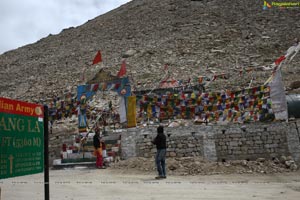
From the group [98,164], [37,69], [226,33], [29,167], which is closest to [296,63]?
[226,33]

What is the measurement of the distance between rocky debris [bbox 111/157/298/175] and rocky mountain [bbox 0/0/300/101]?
11.9 metres

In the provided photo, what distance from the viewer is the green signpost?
3.90 m

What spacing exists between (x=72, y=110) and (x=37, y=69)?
22495 millimetres

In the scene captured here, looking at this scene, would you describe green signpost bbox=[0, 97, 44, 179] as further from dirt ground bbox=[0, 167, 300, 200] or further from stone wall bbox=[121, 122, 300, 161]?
stone wall bbox=[121, 122, 300, 161]

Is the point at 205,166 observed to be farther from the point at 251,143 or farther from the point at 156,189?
the point at 156,189

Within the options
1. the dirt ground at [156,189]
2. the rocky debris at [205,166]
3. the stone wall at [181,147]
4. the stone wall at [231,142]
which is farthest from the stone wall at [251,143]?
the dirt ground at [156,189]

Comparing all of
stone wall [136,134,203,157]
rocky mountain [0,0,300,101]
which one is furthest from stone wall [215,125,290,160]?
rocky mountain [0,0,300,101]

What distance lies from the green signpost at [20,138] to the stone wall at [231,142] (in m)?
8.33

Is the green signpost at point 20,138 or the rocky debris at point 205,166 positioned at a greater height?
the green signpost at point 20,138

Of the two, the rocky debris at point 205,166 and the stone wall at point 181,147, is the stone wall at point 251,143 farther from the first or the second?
the stone wall at point 181,147

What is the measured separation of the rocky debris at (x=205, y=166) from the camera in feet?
36.2

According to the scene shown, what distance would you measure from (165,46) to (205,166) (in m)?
24.4

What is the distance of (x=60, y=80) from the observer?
3212 centimetres

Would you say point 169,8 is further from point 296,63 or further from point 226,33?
point 296,63
